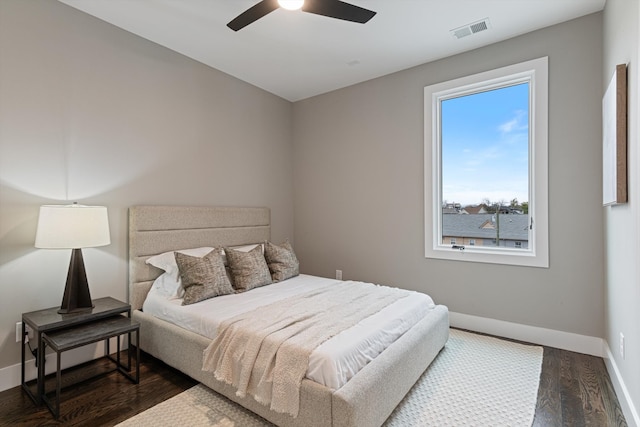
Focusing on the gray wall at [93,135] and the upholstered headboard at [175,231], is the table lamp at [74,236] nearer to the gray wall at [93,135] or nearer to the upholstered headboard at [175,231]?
the gray wall at [93,135]

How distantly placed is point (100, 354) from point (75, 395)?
2.00 ft

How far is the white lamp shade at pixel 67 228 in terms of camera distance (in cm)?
219

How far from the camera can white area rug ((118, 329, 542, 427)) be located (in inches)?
77.0

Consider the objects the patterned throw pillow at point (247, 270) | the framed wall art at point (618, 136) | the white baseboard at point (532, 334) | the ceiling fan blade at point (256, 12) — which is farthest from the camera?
the patterned throw pillow at point (247, 270)

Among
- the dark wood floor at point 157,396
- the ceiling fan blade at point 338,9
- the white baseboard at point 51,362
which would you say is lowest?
the dark wood floor at point 157,396

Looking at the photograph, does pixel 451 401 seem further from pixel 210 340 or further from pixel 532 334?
pixel 210 340

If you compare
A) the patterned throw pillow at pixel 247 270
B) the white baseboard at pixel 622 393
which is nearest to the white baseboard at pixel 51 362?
the patterned throw pillow at pixel 247 270

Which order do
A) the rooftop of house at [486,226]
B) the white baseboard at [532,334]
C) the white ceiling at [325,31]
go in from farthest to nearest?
1. the rooftop of house at [486,226]
2. the white baseboard at [532,334]
3. the white ceiling at [325,31]

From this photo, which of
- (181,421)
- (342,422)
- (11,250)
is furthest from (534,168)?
(11,250)

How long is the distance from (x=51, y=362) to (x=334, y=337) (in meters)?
2.29

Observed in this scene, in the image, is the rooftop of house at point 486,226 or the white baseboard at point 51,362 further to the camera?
the rooftop of house at point 486,226

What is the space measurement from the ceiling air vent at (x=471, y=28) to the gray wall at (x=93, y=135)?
2.53 metres

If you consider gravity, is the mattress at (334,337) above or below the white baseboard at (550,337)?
above

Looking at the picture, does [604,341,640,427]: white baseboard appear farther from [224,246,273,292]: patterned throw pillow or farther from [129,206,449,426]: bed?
[224,246,273,292]: patterned throw pillow
